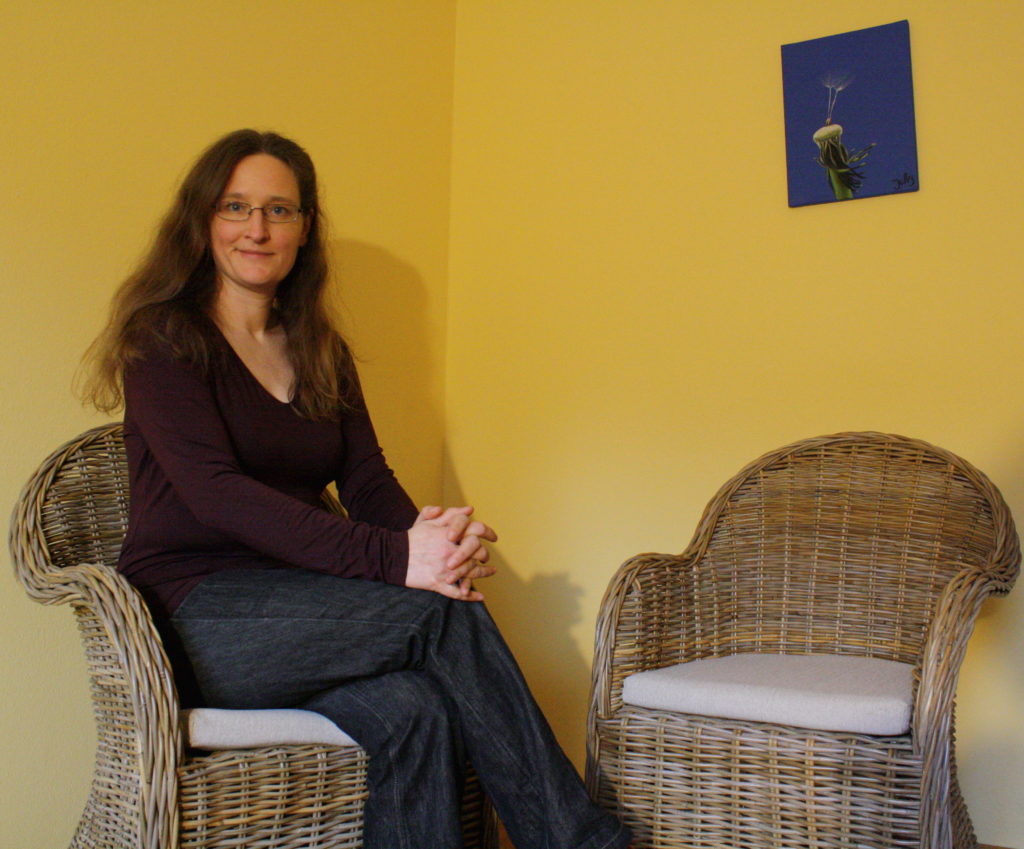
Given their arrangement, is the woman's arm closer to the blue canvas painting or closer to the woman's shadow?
the woman's shadow

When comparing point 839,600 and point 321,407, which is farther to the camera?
point 839,600

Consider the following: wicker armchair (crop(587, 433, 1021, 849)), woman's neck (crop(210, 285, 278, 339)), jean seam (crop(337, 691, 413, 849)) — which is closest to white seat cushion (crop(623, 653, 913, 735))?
wicker armchair (crop(587, 433, 1021, 849))

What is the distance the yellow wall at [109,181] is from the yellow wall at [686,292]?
0.30m

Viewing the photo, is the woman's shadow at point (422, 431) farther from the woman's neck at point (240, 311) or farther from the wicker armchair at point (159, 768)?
the wicker armchair at point (159, 768)

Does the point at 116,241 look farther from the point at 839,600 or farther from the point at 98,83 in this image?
the point at 839,600

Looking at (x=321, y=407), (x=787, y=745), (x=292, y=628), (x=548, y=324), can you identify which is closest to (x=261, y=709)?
(x=292, y=628)

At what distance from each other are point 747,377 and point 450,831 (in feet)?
4.65

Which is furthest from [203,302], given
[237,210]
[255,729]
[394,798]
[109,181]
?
[394,798]

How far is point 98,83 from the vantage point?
1.88 metres

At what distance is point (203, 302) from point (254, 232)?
0.50ft

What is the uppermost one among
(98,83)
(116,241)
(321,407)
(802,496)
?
(98,83)

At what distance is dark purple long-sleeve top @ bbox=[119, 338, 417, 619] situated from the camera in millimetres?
1470

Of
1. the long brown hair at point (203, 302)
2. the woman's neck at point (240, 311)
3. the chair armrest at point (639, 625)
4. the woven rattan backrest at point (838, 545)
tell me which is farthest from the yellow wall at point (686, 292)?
the woman's neck at point (240, 311)

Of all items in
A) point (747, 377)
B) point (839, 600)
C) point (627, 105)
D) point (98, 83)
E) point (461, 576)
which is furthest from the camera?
point (627, 105)
